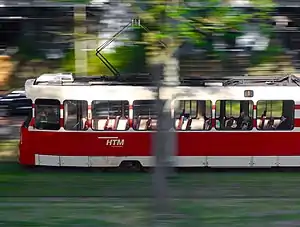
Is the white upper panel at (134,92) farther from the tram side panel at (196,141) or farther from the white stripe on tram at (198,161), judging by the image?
the white stripe on tram at (198,161)

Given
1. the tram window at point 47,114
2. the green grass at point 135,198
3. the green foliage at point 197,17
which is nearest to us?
the green foliage at point 197,17

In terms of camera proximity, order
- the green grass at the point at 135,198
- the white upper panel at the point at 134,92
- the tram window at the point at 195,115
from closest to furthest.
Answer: the green grass at the point at 135,198
the white upper panel at the point at 134,92
the tram window at the point at 195,115

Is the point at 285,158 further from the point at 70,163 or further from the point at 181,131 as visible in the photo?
the point at 70,163

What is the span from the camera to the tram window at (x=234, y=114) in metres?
15.8

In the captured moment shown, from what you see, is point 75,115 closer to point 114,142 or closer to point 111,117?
point 111,117

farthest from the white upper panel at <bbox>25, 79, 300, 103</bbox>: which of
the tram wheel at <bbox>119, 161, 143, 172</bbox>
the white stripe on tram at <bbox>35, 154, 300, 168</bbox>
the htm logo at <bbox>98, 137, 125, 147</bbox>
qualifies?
the tram wheel at <bbox>119, 161, 143, 172</bbox>

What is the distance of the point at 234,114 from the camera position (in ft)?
53.0

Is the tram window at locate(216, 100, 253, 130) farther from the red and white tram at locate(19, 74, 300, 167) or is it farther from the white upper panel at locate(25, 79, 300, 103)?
the white upper panel at locate(25, 79, 300, 103)

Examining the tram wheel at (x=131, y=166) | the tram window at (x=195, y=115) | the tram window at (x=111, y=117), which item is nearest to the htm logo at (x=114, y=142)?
the tram window at (x=111, y=117)

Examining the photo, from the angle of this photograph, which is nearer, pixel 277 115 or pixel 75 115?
pixel 75 115

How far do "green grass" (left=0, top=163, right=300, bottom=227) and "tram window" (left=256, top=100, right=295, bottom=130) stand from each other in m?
1.19

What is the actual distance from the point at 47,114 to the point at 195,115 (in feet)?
12.2

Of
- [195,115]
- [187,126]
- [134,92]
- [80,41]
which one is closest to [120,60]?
[80,41]

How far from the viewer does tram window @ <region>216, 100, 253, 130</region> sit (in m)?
15.8
